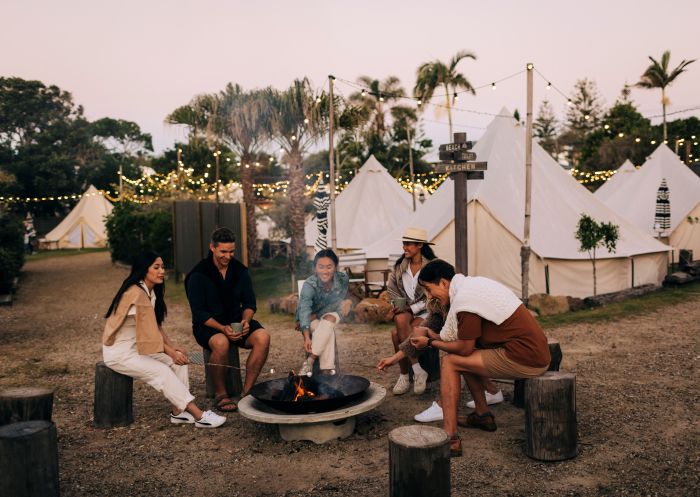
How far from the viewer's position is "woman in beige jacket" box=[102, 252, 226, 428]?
195 inches

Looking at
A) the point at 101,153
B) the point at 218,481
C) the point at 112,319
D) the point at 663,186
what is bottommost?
the point at 218,481

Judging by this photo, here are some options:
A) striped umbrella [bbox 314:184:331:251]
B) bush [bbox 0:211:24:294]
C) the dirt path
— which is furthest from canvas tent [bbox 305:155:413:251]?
A: the dirt path

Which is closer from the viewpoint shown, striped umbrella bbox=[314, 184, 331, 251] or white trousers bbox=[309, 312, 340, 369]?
white trousers bbox=[309, 312, 340, 369]

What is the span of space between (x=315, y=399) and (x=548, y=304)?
7142 mm

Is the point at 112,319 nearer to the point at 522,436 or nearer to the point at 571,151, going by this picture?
the point at 522,436

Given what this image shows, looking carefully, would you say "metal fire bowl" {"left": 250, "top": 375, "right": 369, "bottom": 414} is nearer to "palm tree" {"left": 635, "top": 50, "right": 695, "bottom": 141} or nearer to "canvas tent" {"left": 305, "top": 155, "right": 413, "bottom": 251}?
"canvas tent" {"left": 305, "top": 155, "right": 413, "bottom": 251}

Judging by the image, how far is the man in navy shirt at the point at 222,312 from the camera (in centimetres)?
557

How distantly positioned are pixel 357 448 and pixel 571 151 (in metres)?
54.7

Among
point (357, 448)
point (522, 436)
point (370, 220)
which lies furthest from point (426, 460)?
point (370, 220)

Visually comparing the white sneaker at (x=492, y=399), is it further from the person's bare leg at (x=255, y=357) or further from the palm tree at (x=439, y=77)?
the palm tree at (x=439, y=77)

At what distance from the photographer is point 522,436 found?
15.5 feet

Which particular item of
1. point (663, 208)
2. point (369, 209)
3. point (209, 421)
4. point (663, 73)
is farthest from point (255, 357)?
point (663, 73)

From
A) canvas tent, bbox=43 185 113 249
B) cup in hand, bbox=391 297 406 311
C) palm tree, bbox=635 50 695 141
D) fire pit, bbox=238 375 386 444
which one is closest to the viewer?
fire pit, bbox=238 375 386 444

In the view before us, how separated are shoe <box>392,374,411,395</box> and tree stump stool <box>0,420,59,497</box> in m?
3.17
